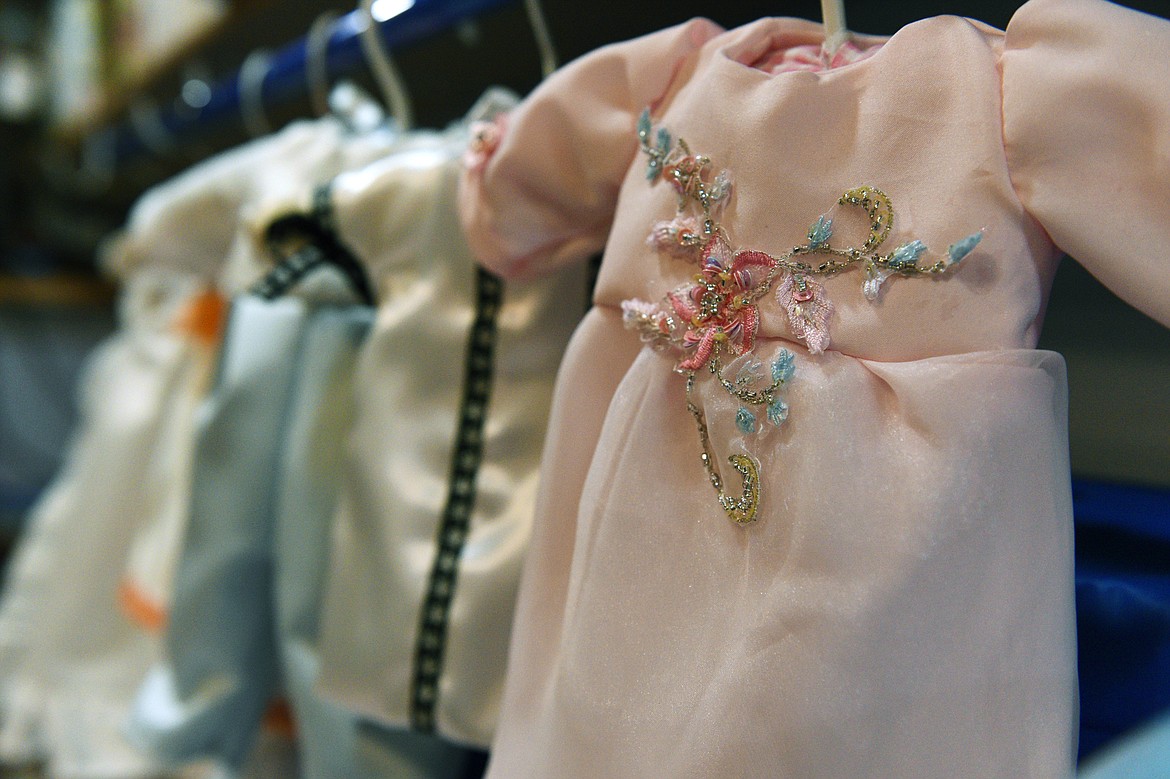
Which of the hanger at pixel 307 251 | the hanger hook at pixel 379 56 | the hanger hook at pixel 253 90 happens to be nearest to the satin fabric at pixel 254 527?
the hanger at pixel 307 251

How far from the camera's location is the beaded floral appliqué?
1.05 feet

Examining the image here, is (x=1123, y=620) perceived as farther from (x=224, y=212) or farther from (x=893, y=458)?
(x=224, y=212)

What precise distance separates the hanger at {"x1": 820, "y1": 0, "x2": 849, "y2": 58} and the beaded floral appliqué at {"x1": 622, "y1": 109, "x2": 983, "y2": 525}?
0.07 metres

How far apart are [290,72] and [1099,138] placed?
0.69m

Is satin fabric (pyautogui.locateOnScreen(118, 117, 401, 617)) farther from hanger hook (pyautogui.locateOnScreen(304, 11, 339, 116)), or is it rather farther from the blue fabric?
the blue fabric

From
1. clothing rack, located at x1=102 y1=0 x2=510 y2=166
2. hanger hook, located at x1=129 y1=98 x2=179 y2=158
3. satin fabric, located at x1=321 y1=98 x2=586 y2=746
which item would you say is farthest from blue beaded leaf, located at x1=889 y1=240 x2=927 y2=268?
hanger hook, located at x1=129 y1=98 x2=179 y2=158

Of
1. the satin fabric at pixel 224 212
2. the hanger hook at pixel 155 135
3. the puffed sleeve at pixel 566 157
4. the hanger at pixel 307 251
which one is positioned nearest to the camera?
the puffed sleeve at pixel 566 157

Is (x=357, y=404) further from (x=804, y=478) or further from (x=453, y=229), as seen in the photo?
(x=804, y=478)

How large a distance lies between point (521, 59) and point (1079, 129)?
1.79 feet

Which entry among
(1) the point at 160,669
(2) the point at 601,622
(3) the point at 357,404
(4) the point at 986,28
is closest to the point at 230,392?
(3) the point at 357,404

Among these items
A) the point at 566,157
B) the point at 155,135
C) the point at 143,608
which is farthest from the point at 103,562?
the point at 566,157

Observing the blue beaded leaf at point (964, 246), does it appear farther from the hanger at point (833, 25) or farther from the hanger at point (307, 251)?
the hanger at point (307, 251)

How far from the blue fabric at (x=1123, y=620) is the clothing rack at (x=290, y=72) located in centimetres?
46

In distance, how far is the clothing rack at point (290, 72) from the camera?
0.59 metres
